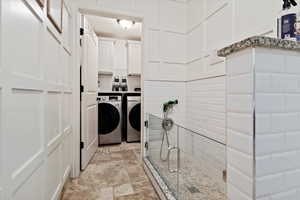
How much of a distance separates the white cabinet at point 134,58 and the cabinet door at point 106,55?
425 mm

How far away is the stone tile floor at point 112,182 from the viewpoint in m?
1.59

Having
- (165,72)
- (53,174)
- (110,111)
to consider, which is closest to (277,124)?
(53,174)

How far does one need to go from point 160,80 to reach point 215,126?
1.03 meters

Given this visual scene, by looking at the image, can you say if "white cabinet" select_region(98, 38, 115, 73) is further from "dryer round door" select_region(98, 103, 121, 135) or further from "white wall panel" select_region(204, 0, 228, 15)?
"white wall panel" select_region(204, 0, 228, 15)

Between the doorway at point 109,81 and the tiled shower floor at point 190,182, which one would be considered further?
the doorway at point 109,81

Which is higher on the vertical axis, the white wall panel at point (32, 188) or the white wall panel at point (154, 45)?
the white wall panel at point (154, 45)

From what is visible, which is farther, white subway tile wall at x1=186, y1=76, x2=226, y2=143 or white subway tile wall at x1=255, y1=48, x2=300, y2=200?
white subway tile wall at x1=186, y1=76, x2=226, y2=143

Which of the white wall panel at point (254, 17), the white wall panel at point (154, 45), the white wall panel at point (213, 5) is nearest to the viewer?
the white wall panel at point (254, 17)

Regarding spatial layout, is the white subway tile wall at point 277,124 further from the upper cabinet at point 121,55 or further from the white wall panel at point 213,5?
the upper cabinet at point 121,55

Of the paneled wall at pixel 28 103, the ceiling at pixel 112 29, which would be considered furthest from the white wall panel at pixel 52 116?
the ceiling at pixel 112 29

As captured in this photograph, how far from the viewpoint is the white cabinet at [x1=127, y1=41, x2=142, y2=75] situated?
12.6ft

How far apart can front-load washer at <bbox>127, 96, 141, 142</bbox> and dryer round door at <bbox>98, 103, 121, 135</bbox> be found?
11.9 inches

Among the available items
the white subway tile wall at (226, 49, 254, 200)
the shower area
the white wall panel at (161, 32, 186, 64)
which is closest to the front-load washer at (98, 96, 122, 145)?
the white wall panel at (161, 32, 186, 64)

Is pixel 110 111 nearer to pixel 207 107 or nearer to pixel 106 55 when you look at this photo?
pixel 106 55
